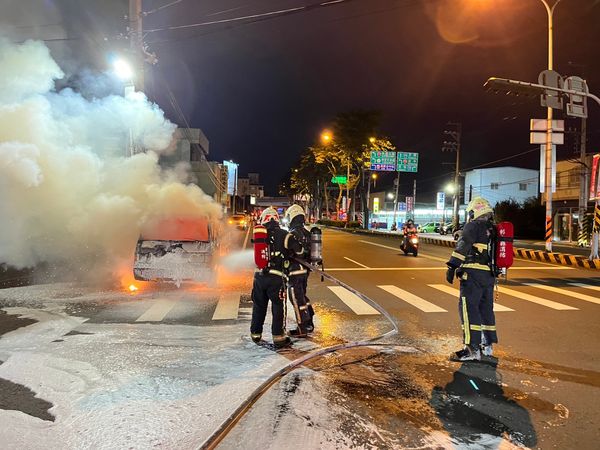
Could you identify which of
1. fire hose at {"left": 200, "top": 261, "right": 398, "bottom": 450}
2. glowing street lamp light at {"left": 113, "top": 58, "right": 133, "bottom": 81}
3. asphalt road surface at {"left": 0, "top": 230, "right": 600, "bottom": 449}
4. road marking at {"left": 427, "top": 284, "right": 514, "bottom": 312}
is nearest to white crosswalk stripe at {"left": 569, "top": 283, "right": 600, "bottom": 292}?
asphalt road surface at {"left": 0, "top": 230, "right": 600, "bottom": 449}

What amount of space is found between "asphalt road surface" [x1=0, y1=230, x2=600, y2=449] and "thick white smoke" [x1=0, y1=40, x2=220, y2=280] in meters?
1.87

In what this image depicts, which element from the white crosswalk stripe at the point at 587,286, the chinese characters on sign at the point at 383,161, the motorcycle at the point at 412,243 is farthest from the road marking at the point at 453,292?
the chinese characters on sign at the point at 383,161

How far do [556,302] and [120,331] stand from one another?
8.39m

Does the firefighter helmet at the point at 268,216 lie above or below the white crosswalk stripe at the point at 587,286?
A: above

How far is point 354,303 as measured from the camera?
32.4ft

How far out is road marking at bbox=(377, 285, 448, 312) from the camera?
9289 millimetres

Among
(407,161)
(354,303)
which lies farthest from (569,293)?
(407,161)

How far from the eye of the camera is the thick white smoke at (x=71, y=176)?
452 inches

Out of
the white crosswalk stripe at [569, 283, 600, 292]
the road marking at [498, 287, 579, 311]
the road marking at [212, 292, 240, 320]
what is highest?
the white crosswalk stripe at [569, 283, 600, 292]

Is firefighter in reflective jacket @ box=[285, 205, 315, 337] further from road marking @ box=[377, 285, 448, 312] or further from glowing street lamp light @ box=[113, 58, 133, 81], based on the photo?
glowing street lamp light @ box=[113, 58, 133, 81]

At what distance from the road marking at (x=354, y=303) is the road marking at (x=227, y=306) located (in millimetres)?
2187

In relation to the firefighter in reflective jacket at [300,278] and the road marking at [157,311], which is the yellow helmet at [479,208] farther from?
the road marking at [157,311]

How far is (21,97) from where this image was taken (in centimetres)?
1160

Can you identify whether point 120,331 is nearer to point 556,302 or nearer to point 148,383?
point 148,383
